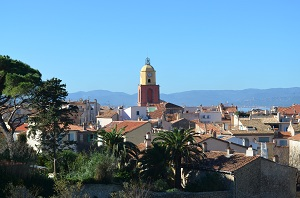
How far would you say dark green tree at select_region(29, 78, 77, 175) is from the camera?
143 feet

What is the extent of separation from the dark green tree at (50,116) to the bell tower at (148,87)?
281 feet

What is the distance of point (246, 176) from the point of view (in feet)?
133

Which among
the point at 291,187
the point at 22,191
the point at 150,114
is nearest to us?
the point at 22,191

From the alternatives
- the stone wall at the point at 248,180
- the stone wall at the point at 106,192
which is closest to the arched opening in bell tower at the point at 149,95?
the stone wall at the point at 248,180

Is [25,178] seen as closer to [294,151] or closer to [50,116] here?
A: [50,116]

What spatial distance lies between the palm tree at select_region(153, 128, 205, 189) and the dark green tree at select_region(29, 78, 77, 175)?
283 inches

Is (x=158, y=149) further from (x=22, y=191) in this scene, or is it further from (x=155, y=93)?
(x=155, y=93)

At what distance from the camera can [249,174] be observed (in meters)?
40.6

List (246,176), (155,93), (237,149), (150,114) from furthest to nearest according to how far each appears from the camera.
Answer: (155,93)
(150,114)
(237,149)
(246,176)

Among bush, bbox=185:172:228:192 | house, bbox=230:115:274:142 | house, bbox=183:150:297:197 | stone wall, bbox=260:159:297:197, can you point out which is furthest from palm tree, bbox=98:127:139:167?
house, bbox=230:115:274:142

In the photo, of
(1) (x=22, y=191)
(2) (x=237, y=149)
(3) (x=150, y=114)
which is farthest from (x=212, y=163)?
(3) (x=150, y=114)

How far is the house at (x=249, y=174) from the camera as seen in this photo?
131ft

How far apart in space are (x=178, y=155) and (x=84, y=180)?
7.19m

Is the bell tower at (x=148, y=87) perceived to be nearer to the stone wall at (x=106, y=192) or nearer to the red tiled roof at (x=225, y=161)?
the red tiled roof at (x=225, y=161)
